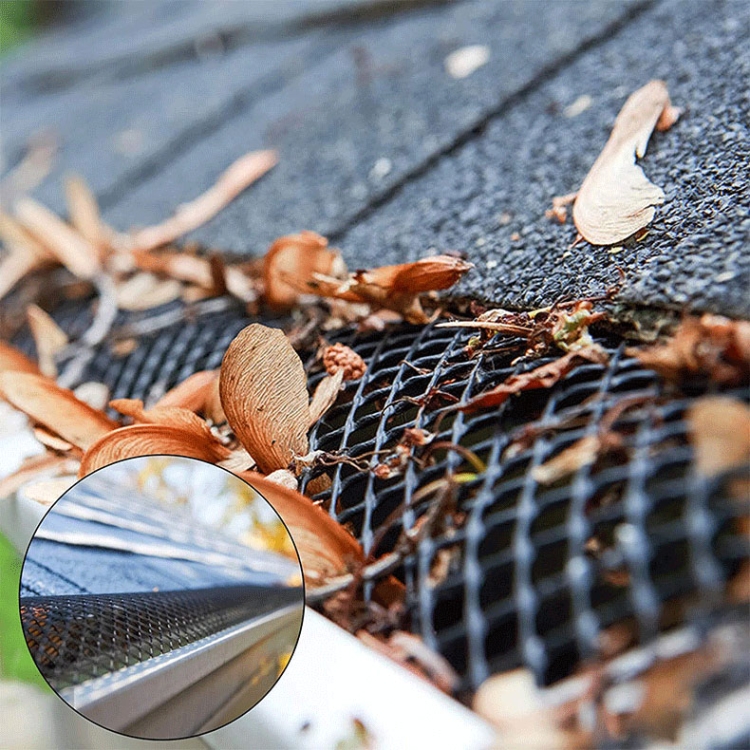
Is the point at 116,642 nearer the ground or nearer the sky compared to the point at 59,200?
nearer the ground

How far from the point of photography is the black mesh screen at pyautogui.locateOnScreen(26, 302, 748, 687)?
461mm

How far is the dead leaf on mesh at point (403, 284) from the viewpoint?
0.79m

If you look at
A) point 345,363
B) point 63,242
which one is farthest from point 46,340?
point 345,363

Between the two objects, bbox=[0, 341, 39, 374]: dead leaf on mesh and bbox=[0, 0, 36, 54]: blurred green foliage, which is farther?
bbox=[0, 0, 36, 54]: blurred green foliage

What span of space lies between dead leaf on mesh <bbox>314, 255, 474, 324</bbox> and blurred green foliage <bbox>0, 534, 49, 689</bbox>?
41 cm

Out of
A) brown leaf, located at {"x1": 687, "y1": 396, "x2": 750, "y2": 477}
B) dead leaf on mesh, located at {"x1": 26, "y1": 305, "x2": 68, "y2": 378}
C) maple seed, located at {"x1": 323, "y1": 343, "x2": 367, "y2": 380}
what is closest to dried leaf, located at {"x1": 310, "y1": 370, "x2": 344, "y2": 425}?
maple seed, located at {"x1": 323, "y1": 343, "x2": 367, "y2": 380}

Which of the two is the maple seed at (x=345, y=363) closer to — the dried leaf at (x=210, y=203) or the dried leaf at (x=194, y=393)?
the dried leaf at (x=194, y=393)

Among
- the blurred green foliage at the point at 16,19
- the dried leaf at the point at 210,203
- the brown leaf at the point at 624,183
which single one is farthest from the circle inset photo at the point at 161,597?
the blurred green foliage at the point at 16,19

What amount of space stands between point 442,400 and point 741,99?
0.46m

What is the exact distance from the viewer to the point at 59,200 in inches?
64.3

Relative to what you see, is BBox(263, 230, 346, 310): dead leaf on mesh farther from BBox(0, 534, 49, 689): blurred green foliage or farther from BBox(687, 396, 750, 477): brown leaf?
BBox(687, 396, 750, 477): brown leaf

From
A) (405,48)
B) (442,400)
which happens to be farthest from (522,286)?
(405,48)

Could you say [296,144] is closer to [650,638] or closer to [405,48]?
[405,48]

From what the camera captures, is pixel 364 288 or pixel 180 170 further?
pixel 180 170
